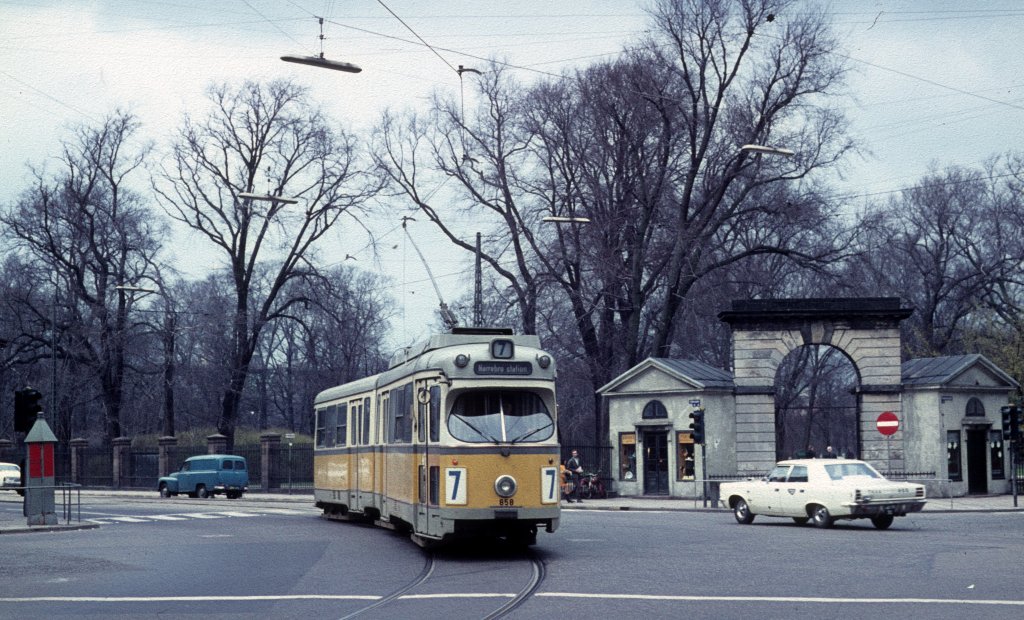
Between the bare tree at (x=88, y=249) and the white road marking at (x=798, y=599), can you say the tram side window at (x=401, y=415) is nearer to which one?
the white road marking at (x=798, y=599)

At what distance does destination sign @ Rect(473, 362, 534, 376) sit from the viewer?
63.9ft

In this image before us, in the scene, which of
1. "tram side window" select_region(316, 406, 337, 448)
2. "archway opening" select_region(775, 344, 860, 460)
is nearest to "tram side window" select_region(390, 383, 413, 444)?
"tram side window" select_region(316, 406, 337, 448)

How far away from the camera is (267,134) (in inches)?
2208

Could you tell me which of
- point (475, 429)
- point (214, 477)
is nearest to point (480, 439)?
point (475, 429)

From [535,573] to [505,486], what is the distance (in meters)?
2.26

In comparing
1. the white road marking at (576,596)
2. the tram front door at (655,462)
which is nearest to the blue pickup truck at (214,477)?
the tram front door at (655,462)

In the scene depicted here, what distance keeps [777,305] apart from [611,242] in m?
9.97

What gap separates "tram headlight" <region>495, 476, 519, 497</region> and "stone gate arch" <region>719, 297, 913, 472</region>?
2449 cm

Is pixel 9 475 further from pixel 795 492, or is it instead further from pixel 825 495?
pixel 825 495

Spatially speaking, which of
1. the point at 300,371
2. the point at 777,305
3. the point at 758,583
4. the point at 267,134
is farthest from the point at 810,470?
the point at 300,371

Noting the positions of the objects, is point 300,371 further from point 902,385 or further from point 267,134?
point 902,385

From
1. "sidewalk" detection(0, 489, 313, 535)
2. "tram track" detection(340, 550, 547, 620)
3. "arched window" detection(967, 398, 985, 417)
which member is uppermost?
"arched window" detection(967, 398, 985, 417)

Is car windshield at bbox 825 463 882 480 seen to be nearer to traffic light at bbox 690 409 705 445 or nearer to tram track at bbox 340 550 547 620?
tram track at bbox 340 550 547 620

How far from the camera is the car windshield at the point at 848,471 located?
26891 mm
